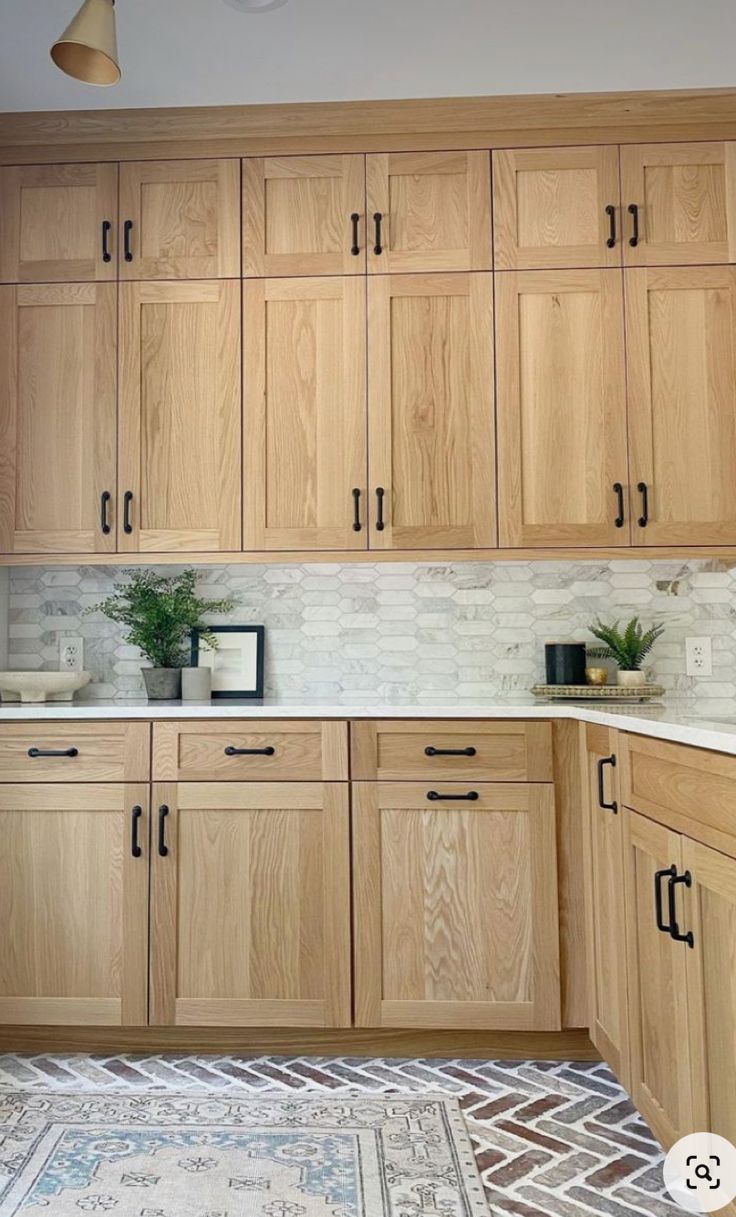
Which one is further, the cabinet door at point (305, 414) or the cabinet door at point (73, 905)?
the cabinet door at point (305, 414)

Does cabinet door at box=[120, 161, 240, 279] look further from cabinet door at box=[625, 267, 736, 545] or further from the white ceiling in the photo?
cabinet door at box=[625, 267, 736, 545]

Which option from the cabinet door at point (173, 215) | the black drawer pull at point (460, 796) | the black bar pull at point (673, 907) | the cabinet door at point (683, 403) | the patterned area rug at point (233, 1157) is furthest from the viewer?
the cabinet door at point (173, 215)

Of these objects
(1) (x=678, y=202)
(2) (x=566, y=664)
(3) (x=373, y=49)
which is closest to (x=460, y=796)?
(2) (x=566, y=664)

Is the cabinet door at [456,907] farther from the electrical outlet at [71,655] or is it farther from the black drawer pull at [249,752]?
the electrical outlet at [71,655]

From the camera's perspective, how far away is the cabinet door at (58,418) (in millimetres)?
2992

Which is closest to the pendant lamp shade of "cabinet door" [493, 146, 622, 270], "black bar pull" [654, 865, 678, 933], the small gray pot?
"cabinet door" [493, 146, 622, 270]

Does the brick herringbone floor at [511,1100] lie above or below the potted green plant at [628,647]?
below

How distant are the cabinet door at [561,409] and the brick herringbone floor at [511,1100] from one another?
1445mm

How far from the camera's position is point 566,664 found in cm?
307

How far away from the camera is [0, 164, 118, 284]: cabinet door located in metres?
3.03

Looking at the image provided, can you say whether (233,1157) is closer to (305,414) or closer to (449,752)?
(449,752)

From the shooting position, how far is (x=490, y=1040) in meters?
2.61

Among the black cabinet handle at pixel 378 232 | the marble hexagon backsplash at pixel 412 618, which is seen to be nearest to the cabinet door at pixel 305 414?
the black cabinet handle at pixel 378 232

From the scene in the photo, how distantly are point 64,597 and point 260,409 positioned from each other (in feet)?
3.08
